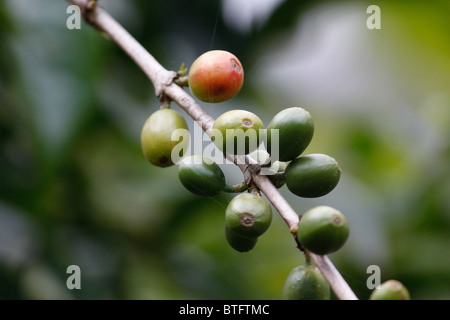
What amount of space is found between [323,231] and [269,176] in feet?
0.99

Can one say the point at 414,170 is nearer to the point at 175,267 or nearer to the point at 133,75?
the point at 175,267

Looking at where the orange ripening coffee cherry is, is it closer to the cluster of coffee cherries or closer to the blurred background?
the cluster of coffee cherries

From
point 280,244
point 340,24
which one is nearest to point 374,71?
point 340,24

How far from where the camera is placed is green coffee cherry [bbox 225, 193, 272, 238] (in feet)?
3.45

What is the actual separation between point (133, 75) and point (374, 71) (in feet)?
5.79

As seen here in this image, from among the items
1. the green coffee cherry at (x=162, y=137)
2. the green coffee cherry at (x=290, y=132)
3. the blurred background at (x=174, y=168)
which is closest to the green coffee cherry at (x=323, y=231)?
the green coffee cherry at (x=290, y=132)

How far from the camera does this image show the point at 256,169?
3.85 ft

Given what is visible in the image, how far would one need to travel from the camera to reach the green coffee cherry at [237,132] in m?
1.16

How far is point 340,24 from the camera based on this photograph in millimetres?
3309

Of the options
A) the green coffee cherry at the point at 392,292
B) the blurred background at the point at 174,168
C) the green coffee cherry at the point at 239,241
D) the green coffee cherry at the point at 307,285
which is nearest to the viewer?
the green coffee cherry at the point at 392,292

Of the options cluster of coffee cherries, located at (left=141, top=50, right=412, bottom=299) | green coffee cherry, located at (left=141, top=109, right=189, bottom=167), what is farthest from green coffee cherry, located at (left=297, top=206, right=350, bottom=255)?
green coffee cherry, located at (left=141, top=109, right=189, bottom=167)

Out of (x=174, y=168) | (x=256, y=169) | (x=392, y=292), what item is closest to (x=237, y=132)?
(x=256, y=169)

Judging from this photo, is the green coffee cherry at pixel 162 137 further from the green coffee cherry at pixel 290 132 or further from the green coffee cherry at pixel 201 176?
the green coffee cherry at pixel 290 132

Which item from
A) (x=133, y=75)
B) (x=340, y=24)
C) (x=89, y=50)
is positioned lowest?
(x=89, y=50)
